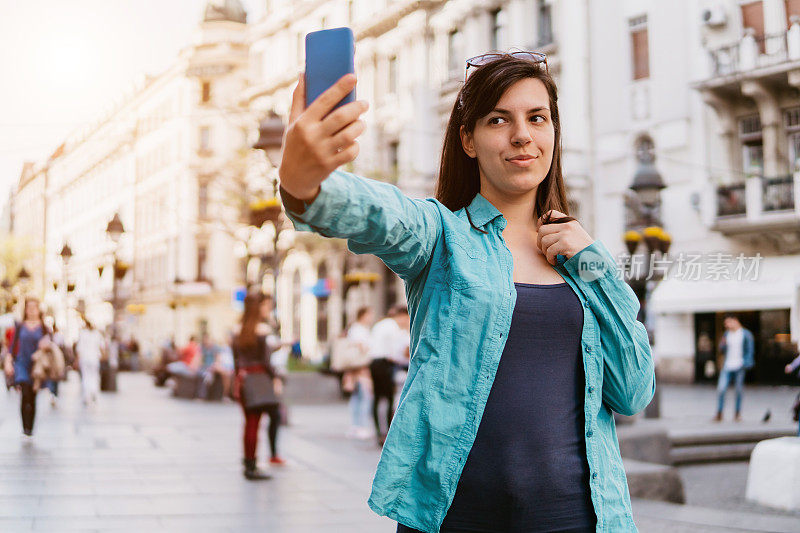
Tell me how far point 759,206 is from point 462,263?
2177 cm

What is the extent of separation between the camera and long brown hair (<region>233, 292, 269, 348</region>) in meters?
9.05

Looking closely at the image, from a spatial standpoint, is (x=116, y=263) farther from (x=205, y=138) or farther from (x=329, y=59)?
(x=205, y=138)

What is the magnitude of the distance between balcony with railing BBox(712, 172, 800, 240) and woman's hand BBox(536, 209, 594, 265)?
66.7 feet

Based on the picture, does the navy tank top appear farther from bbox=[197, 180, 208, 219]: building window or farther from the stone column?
bbox=[197, 180, 208, 219]: building window

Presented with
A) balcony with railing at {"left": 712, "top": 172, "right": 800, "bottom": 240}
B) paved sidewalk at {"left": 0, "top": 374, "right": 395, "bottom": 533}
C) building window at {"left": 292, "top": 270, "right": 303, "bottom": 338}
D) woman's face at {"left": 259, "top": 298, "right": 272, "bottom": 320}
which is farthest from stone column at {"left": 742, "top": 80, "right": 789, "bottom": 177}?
building window at {"left": 292, "top": 270, "right": 303, "bottom": 338}

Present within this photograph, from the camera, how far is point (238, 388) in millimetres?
9273

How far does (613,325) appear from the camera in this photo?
207 centimetres

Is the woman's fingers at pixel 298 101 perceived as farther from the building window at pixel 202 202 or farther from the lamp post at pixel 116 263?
the building window at pixel 202 202

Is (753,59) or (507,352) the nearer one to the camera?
(507,352)

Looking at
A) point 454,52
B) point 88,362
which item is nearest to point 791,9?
point 454,52

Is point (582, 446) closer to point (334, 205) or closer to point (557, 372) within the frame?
point (557, 372)

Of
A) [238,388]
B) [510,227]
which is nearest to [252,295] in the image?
[238,388]

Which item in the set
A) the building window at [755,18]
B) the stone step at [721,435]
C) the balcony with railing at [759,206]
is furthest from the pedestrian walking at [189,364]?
the building window at [755,18]

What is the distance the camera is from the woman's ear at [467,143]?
2.11 metres
